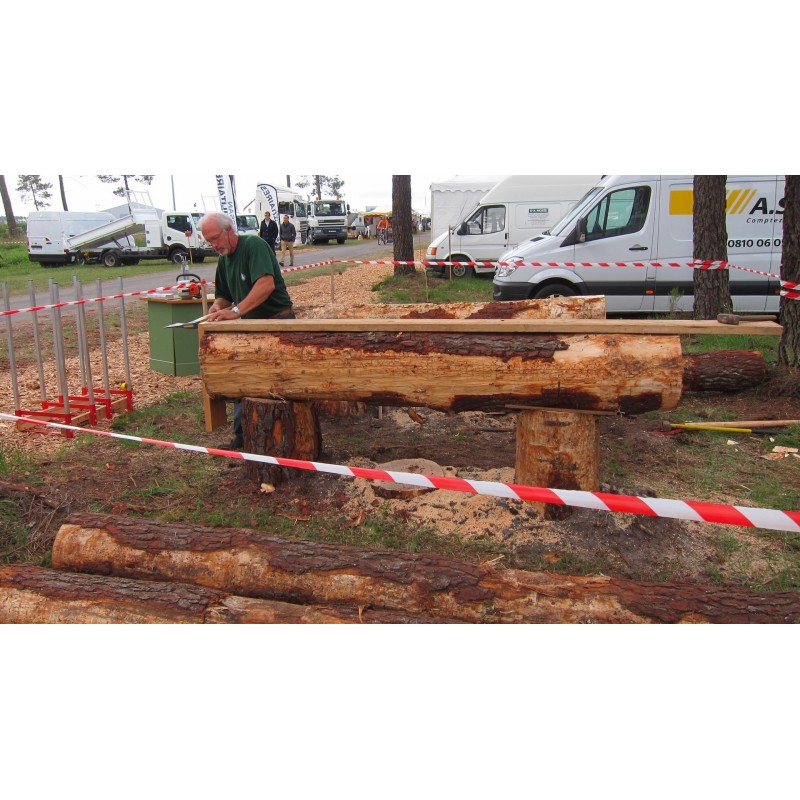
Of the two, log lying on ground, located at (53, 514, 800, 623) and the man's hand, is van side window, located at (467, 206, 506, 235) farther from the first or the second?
log lying on ground, located at (53, 514, 800, 623)

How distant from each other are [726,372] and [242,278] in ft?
14.9

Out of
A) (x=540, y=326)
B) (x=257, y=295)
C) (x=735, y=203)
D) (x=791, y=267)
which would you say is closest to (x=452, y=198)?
(x=735, y=203)

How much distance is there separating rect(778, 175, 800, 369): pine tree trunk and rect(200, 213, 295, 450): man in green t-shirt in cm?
471

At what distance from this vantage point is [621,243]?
373 inches

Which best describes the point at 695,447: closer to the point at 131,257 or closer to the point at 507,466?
the point at 507,466

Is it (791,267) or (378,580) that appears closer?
(378,580)

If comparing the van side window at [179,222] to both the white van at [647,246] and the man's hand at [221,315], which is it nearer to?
the white van at [647,246]

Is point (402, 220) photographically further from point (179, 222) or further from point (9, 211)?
point (9, 211)

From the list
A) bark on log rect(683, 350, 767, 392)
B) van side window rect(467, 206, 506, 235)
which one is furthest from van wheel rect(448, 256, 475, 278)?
bark on log rect(683, 350, 767, 392)

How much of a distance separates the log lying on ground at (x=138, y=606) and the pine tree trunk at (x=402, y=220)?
1350 cm

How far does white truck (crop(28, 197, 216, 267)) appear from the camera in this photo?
22203mm

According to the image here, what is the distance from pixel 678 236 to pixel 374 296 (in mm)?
6470

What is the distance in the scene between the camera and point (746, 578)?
3357 mm

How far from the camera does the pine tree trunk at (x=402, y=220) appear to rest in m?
15.7
